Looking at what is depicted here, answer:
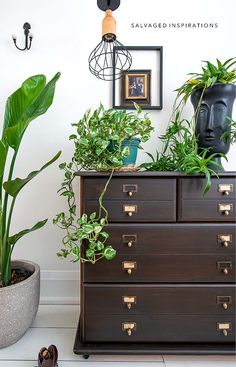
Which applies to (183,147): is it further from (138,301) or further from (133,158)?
(138,301)

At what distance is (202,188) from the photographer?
1032mm

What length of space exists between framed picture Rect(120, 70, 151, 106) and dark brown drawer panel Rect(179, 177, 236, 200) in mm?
675

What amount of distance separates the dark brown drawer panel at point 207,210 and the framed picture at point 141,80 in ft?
2.36

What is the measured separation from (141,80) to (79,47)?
0.45 metres

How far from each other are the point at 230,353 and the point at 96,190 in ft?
3.24

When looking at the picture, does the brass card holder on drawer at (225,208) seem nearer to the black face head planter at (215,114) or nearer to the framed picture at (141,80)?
the black face head planter at (215,114)

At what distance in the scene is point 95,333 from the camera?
105 centimetres

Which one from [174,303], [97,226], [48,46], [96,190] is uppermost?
[48,46]

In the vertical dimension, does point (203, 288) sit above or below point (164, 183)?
below

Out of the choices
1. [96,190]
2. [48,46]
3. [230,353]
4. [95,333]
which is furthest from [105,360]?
[48,46]

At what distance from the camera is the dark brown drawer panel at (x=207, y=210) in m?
1.03

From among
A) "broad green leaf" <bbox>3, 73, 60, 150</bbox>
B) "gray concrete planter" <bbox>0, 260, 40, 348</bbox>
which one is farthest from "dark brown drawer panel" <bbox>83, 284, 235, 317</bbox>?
"broad green leaf" <bbox>3, 73, 60, 150</bbox>

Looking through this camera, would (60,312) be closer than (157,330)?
No

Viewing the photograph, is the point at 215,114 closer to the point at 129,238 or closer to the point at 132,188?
the point at 132,188
